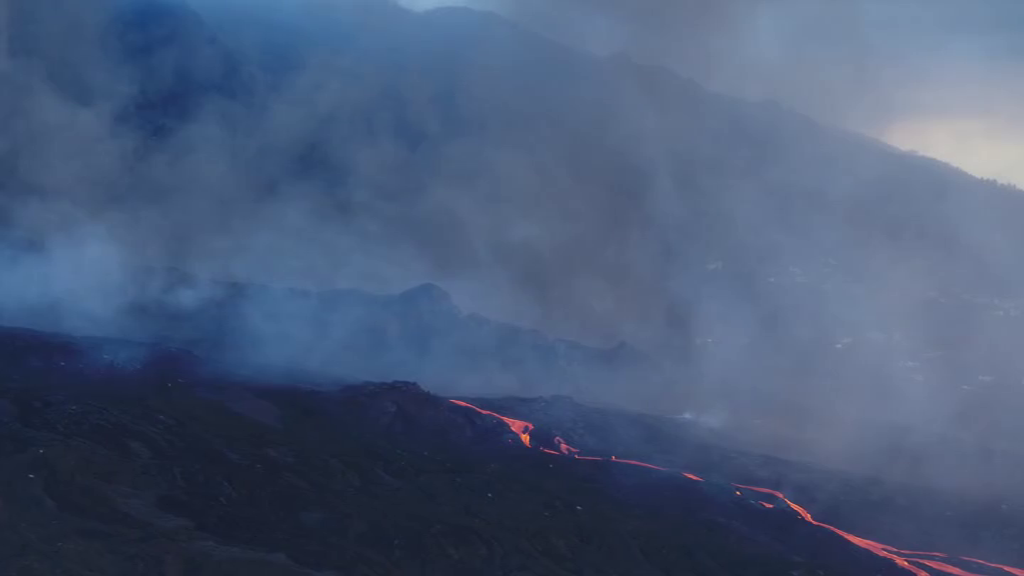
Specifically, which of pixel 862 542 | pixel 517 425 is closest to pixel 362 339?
pixel 517 425

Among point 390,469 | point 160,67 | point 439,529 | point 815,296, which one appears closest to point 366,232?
point 160,67

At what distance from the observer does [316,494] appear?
36.1ft

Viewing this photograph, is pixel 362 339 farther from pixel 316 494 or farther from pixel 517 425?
pixel 316 494

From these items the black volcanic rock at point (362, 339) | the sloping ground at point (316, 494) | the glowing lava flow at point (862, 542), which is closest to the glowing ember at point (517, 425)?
the glowing lava flow at point (862, 542)

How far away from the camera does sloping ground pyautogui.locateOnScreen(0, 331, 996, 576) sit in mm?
9227

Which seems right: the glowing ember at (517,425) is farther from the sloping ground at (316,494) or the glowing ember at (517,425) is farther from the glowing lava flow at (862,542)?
the sloping ground at (316,494)

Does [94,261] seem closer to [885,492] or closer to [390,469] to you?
[390,469]

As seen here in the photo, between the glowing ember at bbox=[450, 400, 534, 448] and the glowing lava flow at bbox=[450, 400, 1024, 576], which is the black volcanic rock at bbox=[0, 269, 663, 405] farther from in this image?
the glowing lava flow at bbox=[450, 400, 1024, 576]

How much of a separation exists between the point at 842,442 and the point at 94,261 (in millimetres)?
17709

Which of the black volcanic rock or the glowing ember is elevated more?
the black volcanic rock

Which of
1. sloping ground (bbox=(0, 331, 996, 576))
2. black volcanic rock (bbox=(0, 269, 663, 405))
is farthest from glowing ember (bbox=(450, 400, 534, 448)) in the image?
black volcanic rock (bbox=(0, 269, 663, 405))

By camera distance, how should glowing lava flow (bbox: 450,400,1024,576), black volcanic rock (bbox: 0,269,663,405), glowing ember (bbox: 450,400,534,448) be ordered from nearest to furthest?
glowing lava flow (bbox: 450,400,1024,576)
glowing ember (bbox: 450,400,534,448)
black volcanic rock (bbox: 0,269,663,405)

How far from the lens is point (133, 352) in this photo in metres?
16.2

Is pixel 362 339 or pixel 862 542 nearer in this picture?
pixel 862 542
